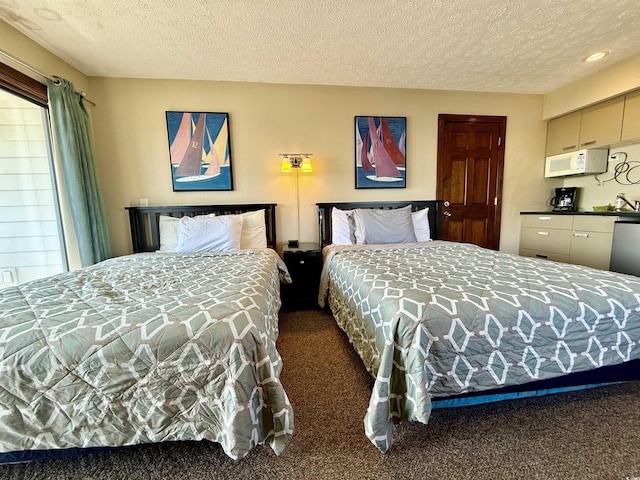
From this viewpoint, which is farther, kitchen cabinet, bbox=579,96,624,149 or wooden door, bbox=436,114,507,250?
wooden door, bbox=436,114,507,250

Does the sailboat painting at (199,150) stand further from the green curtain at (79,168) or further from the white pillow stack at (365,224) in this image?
the white pillow stack at (365,224)

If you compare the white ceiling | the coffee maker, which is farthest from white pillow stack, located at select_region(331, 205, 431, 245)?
the coffee maker

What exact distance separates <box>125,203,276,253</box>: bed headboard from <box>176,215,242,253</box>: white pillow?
39cm

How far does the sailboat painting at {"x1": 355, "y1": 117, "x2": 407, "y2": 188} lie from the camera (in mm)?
3115

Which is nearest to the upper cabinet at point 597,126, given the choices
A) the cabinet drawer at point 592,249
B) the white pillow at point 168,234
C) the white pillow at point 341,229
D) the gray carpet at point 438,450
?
the cabinet drawer at point 592,249

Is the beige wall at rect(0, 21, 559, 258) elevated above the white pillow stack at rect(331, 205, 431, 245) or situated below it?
above

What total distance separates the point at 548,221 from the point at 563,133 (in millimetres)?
1072

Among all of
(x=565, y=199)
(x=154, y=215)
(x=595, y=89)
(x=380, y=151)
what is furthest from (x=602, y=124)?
(x=154, y=215)

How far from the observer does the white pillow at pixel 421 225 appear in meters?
2.94

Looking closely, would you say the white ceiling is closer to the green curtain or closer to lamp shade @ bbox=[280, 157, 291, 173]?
the green curtain

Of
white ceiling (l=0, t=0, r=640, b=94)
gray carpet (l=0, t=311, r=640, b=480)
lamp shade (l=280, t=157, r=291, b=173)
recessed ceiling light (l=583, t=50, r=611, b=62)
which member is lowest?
gray carpet (l=0, t=311, r=640, b=480)

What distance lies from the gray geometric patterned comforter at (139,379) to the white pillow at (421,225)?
2296mm

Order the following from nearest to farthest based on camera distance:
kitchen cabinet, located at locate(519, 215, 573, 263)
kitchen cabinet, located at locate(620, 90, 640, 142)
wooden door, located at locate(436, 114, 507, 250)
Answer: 1. kitchen cabinet, located at locate(620, 90, 640, 142)
2. kitchen cabinet, located at locate(519, 215, 573, 263)
3. wooden door, located at locate(436, 114, 507, 250)

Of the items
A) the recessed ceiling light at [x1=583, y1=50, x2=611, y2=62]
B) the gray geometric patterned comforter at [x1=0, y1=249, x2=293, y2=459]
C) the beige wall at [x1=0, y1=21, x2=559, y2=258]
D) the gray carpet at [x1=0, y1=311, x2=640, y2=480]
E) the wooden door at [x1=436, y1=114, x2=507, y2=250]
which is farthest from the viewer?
the wooden door at [x1=436, y1=114, x2=507, y2=250]
